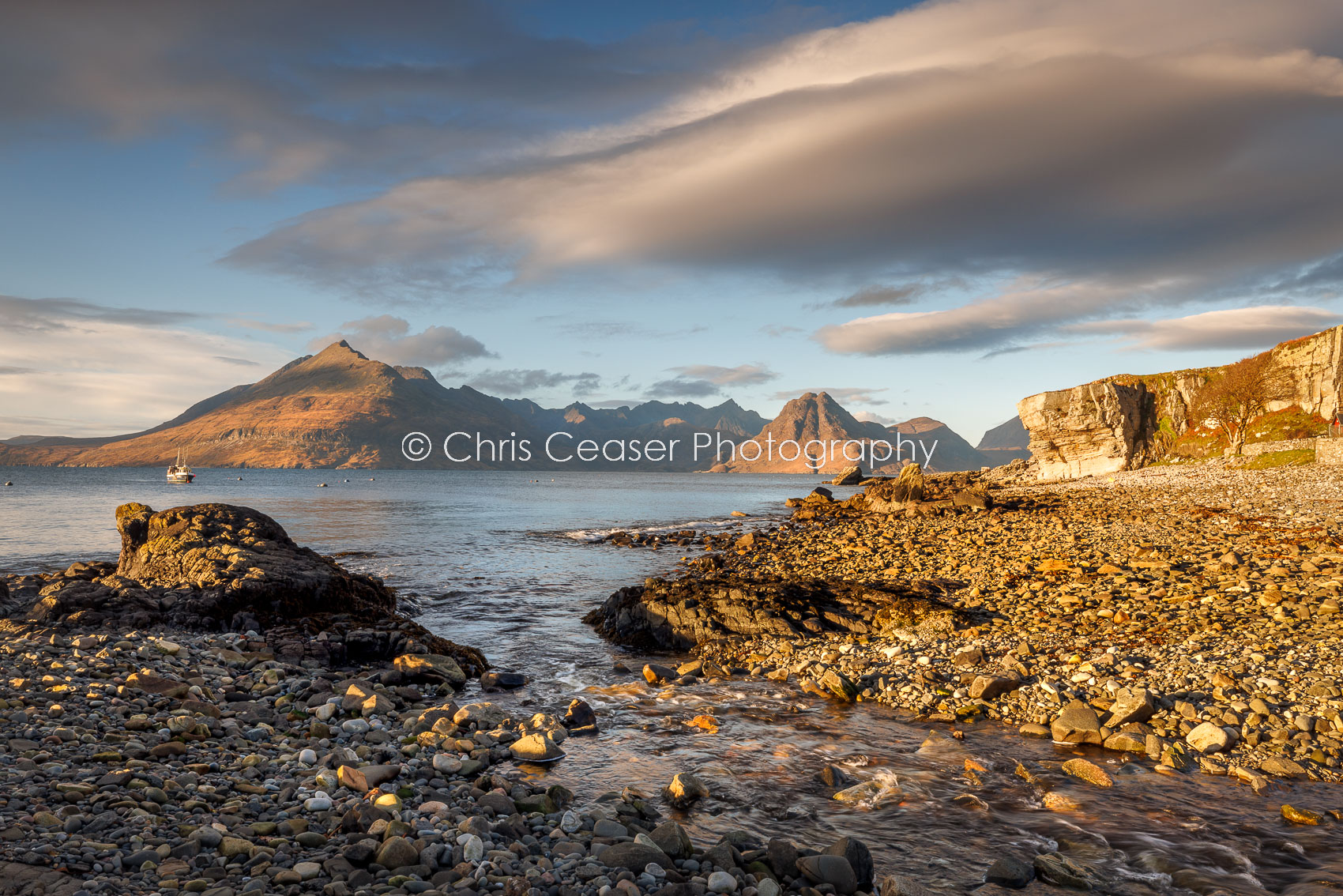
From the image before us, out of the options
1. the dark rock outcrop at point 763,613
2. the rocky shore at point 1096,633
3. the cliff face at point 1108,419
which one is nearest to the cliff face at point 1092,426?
the cliff face at point 1108,419

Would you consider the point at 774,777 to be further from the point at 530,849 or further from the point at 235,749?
the point at 235,749

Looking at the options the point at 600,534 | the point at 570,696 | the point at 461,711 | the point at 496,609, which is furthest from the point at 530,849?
the point at 600,534

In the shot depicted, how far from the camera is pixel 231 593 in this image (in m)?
14.8

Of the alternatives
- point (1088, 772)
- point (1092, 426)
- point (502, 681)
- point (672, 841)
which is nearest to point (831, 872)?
point (672, 841)

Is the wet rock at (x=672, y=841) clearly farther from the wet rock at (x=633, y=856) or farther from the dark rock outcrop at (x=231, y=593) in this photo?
the dark rock outcrop at (x=231, y=593)

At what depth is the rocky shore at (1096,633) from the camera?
9.04 metres

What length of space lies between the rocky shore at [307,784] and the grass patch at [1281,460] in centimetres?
5660

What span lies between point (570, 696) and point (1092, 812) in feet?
26.5

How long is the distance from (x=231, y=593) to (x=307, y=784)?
967cm

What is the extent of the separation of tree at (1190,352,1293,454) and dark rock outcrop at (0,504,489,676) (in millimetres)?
69274

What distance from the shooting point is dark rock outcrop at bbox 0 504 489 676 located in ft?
44.7

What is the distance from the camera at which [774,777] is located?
8.43m

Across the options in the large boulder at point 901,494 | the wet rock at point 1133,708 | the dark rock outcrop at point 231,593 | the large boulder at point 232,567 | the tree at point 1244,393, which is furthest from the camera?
the tree at point 1244,393

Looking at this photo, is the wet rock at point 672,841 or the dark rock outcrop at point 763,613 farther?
the dark rock outcrop at point 763,613
